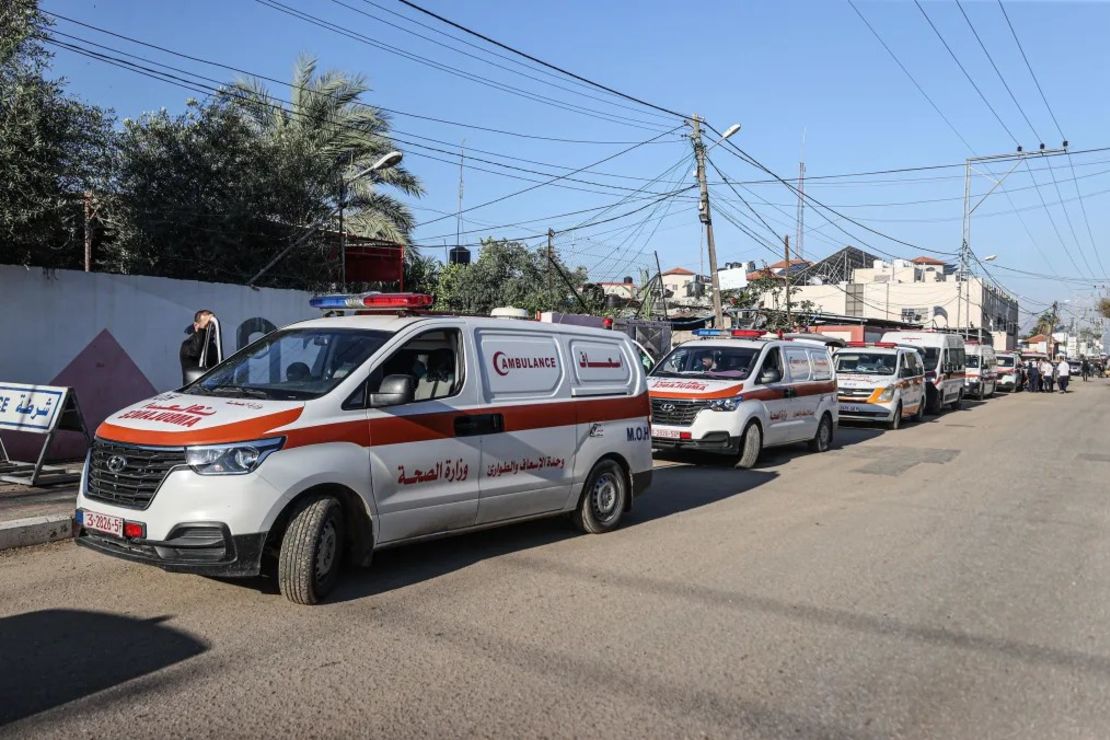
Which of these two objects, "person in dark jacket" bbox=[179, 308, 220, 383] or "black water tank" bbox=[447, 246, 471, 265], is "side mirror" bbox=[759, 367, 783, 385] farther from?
"black water tank" bbox=[447, 246, 471, 265]

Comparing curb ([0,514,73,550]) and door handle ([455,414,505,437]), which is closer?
door handle ([455,414,505,437])

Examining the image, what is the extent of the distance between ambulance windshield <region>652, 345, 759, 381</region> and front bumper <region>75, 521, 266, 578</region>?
28.9ft

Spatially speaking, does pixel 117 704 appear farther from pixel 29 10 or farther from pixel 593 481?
pixel 29 10

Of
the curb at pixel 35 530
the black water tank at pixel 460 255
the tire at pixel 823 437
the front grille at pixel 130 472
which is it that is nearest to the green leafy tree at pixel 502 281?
the black water tank at pixel 460 255

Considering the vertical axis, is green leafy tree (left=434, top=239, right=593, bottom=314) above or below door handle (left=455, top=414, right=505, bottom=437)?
above

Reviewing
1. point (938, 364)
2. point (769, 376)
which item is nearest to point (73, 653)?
point (769, 376)

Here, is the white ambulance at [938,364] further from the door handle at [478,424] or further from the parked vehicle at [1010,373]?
the door handle at [478,424]

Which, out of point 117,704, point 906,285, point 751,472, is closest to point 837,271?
point 906,285

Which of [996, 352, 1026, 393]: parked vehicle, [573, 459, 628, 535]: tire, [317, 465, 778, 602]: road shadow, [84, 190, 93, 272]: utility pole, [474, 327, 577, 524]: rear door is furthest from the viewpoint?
[996, 352, 1026, 393]: parked vehicle

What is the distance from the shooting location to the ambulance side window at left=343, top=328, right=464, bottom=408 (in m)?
6.03

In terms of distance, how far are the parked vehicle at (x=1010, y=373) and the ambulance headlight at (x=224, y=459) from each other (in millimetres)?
43062

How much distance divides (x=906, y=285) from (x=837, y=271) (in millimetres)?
7550

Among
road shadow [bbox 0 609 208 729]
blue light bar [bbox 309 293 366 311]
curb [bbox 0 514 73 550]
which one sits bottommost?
road shadow [bbox 0 609 208 729]

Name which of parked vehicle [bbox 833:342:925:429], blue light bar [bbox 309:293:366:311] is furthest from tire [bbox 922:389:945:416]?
blue light bar [bbox 309:293:366:311]
